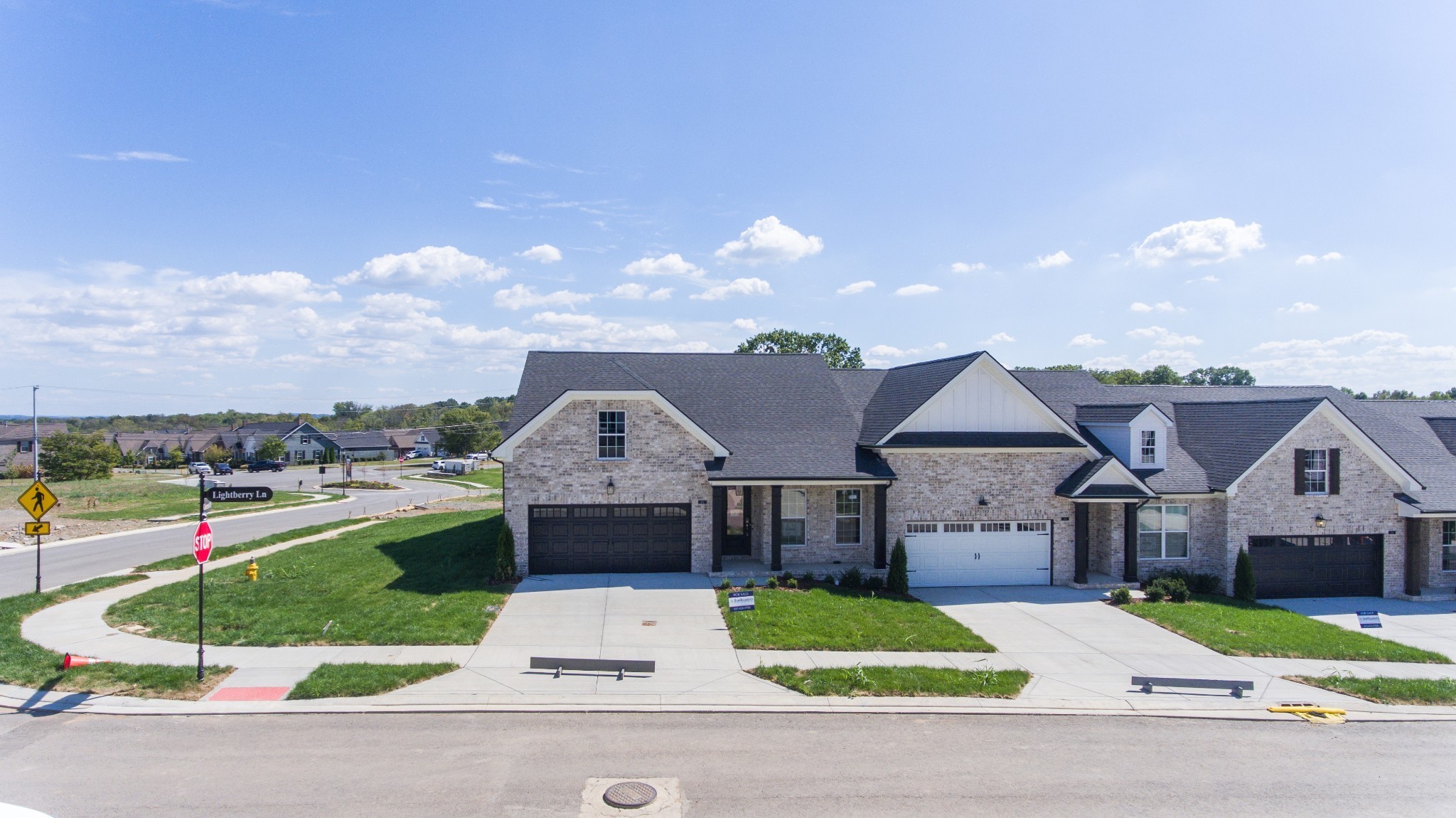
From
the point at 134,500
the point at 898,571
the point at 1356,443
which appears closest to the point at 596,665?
the point at 898,571

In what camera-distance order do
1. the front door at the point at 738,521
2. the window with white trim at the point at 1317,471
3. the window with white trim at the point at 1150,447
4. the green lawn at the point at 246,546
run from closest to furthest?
1. the window with white trim at the point at 1317,471
2. the window with white trim at the point at 1150,447
3. the green lawn at the point at 246,546
4. the front door at the point at 738,521

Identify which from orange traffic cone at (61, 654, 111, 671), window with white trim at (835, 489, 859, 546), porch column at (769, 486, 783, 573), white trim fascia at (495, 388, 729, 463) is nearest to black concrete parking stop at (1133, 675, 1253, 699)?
window with white trim at (835, 489, 859, 546)

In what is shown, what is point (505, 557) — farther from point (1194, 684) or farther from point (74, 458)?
point (74, 458)

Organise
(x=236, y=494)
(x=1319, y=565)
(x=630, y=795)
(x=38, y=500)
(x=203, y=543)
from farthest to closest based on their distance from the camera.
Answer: (x=1319, y=565) < (x=38, y=500) < (x=236, y=494) < (x=203, y=543) < (x=630, y=795)

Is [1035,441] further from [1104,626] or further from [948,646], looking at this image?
[948,646]

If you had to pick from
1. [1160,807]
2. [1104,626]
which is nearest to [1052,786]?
[1160,807]

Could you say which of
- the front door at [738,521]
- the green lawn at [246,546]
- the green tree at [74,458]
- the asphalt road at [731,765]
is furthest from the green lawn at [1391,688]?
the green tree at [74,458]

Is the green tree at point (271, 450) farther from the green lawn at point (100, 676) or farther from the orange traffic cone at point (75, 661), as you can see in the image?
the orange traffic cone at point (75, 661)
